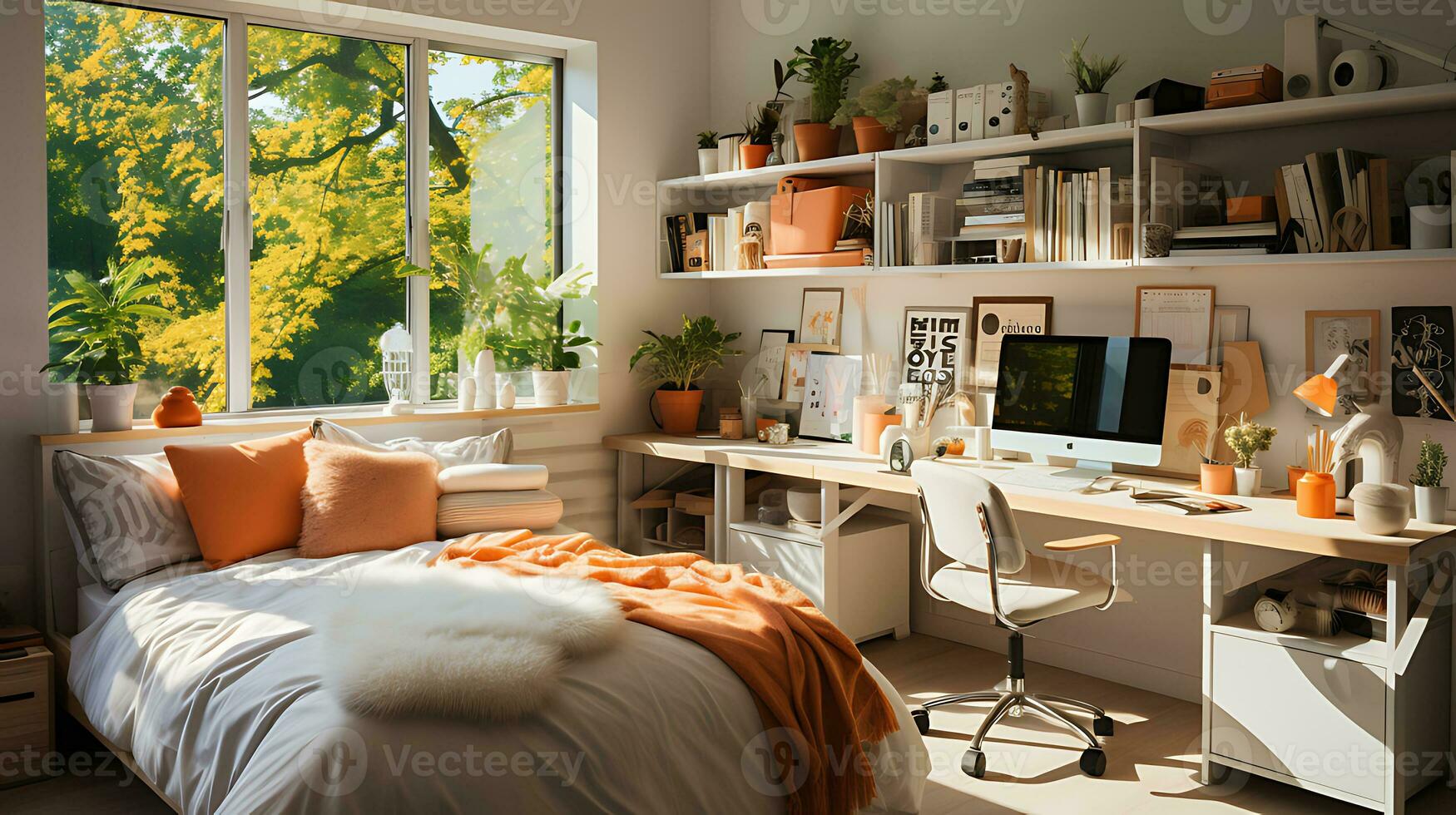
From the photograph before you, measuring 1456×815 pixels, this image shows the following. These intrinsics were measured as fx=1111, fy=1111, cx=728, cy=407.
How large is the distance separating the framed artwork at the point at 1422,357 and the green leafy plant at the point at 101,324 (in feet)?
12.7

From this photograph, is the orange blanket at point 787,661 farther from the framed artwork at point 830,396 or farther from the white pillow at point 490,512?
the framed artwork at point 830,396

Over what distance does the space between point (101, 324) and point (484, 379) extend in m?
1.41

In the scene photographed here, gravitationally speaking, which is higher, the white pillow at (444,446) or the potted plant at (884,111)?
the potted plant at (884,111)

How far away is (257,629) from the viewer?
271 centimetres

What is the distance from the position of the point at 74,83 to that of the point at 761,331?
2802 millimetres

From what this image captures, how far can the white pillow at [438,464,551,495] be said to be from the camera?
12.4 feet

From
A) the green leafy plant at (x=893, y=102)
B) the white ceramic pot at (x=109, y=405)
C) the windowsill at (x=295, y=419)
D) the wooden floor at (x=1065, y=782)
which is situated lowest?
the wooden floor at (x=1065, y=782)

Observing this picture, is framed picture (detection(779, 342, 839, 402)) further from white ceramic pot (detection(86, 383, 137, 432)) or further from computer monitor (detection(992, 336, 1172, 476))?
white ceramic pot (detection(86, 383, 137, 432))

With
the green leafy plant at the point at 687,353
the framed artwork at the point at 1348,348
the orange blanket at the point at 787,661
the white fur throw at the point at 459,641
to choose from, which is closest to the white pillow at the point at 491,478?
the orange blanket at the point at 787,661

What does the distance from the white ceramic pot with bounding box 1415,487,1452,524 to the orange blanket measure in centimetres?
149

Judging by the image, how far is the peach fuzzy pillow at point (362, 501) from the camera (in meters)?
3.50

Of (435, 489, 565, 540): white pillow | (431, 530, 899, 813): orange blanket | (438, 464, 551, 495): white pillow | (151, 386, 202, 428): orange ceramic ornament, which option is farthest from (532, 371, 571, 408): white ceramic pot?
(431, 530, 899, 813): orange blanket

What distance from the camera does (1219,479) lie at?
10.8 ft

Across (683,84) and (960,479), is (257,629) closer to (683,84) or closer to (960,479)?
(960,479)
